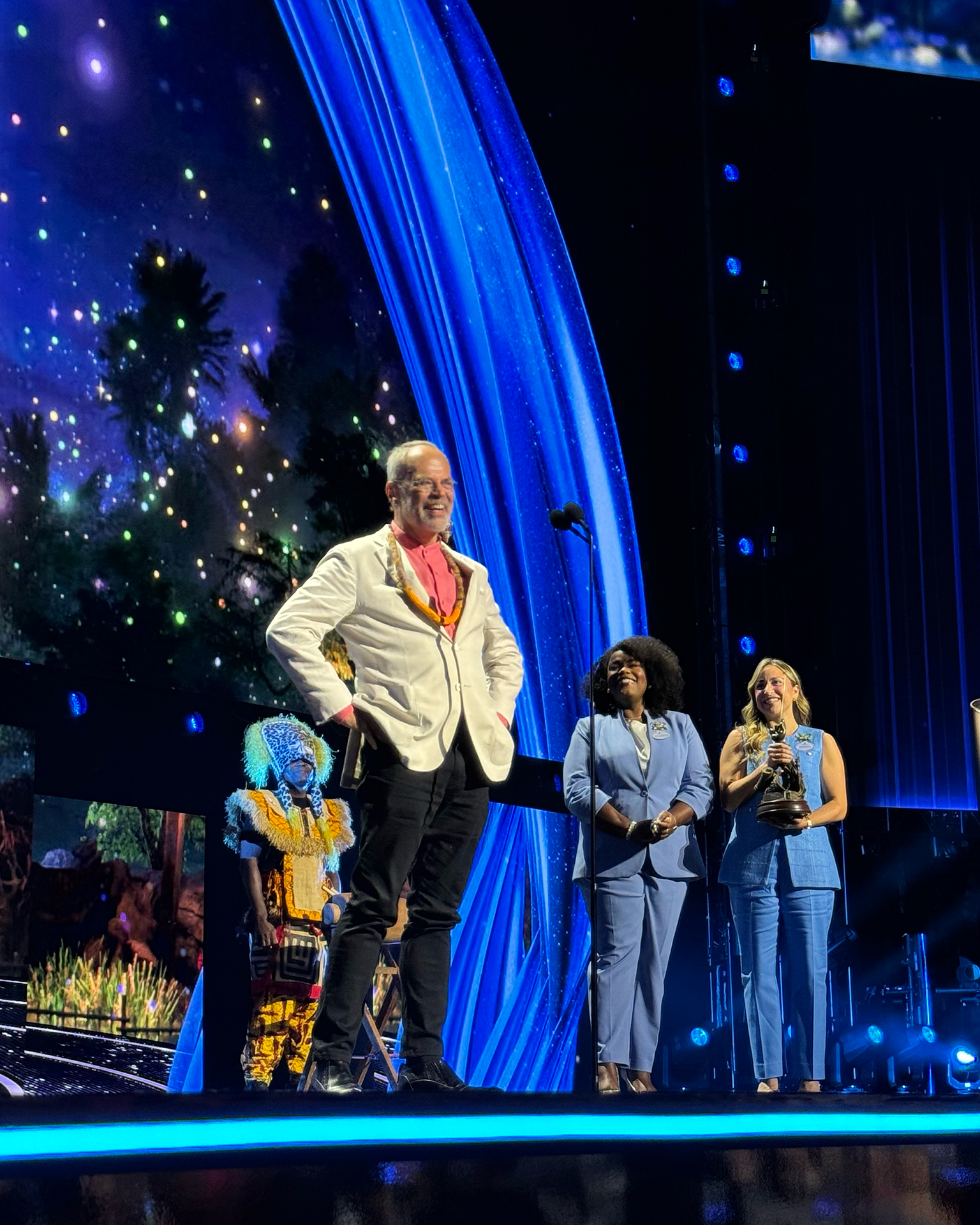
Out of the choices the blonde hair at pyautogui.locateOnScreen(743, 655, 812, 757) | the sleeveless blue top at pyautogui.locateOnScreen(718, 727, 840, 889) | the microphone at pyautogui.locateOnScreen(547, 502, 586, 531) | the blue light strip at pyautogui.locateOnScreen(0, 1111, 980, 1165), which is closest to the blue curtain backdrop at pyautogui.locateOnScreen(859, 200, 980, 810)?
Result: the blonde hair at pyautogui.locateOnScreen(743, 655, 812, 757)

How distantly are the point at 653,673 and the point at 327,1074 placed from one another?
1728mm

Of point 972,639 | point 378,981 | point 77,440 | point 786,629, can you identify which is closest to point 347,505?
point 77,440

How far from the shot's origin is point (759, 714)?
4082 mm

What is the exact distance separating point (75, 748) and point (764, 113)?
424 centimetres

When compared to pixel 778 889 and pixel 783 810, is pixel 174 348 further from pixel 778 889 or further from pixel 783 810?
pixel 778 889

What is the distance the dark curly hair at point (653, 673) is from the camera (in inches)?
159

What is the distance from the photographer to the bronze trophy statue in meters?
3.78

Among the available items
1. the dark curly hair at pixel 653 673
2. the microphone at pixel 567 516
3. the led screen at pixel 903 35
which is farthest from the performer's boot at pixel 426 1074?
the led screen at pixel 903 35

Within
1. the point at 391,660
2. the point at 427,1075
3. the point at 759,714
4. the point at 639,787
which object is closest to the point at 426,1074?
the point at 427,1075

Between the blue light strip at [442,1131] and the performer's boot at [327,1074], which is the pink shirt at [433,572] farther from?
the blue light strip at [442,1131]

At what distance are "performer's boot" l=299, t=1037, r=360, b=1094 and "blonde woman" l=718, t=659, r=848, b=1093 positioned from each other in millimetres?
1493

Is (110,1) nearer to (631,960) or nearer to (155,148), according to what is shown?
(155,148)

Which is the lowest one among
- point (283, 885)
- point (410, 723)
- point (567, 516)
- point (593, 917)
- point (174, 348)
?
point (593, 917)

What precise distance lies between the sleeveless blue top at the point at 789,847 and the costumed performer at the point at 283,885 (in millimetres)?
1438
